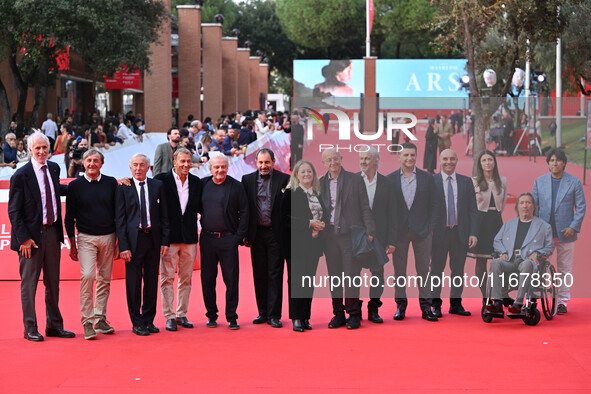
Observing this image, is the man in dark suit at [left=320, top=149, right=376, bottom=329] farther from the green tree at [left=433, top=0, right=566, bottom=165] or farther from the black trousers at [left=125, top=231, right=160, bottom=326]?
the green tree at [left=433, top=0, right=566, bottom=165]

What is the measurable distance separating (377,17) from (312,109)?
58.9 m

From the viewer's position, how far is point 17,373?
23.7 feet

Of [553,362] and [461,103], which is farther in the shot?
[461,103]

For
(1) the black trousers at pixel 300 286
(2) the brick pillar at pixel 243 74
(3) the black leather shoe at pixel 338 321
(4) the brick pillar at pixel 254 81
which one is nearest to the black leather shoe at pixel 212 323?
(1) the black trousers at pixel 300 286

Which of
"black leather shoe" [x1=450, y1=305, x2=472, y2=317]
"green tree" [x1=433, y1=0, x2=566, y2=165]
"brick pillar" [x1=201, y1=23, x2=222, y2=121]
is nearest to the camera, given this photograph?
"black leather shoe" [x1=450, y1=305, x2=472, y2=317]

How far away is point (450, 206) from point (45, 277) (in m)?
4.06

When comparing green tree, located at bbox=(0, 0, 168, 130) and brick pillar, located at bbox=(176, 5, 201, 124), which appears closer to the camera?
green tree, located at bbox=(0, 0, 168, 130)

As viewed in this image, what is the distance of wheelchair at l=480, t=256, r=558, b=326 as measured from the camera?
902 cm

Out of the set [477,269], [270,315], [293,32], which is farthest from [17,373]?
[293,32]

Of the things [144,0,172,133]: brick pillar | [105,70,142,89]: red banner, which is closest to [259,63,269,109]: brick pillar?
[105,70,142,89]: red banner

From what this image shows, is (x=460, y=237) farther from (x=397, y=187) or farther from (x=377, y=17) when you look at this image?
(x=377, y=17)

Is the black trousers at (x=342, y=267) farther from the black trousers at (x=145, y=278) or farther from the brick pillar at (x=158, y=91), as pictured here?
the brick pillar at (x=158, y=91)

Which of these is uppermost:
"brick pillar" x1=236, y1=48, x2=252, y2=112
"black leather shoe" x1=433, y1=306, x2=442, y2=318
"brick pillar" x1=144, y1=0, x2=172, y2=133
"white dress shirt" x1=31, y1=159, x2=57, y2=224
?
"brick pillar" x1=236, y1=48, x2=252, y2=112

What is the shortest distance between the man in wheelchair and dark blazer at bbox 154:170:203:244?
3065 mm
